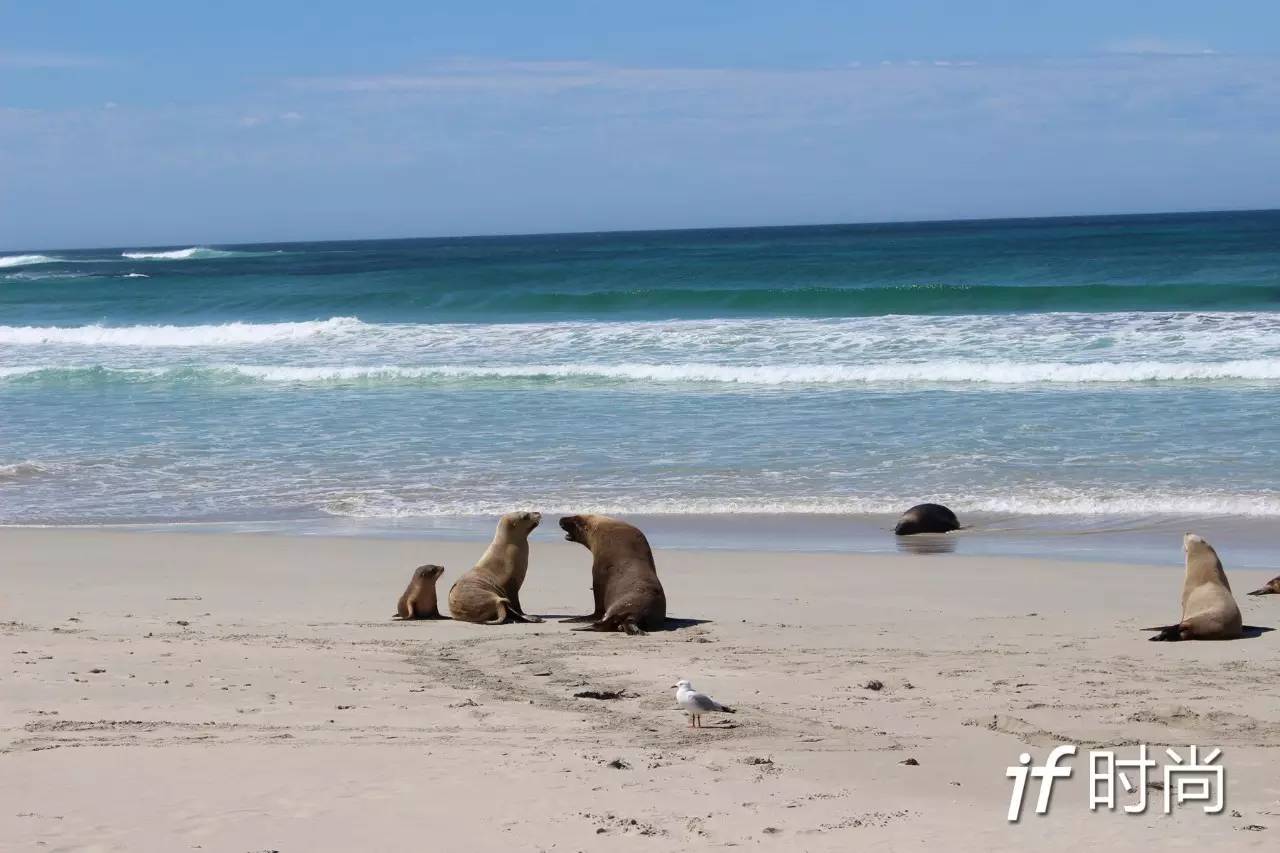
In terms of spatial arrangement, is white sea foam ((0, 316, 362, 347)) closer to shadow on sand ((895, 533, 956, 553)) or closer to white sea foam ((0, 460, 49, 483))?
white sea foam ((0, 460, 49, 483))

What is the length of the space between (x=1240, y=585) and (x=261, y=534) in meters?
7.31

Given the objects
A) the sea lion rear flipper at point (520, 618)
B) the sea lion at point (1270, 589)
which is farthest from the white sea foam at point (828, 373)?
the sea lion rear flipper at point (520, 618)

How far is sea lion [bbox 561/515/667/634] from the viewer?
8000mm

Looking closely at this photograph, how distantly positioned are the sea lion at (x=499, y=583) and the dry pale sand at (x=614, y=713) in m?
0.33

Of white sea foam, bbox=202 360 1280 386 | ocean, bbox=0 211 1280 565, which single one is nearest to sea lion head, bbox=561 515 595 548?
ocean, bbox=0 211 1280 565

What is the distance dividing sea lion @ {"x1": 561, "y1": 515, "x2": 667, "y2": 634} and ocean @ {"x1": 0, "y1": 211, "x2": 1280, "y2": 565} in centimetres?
230

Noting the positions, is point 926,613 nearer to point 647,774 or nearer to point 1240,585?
point 1240,585

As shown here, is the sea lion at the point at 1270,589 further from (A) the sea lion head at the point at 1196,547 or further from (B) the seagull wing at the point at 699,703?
(B) the seagull wing at the point at 699,703

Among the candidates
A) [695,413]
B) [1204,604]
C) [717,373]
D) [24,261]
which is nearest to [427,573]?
[1204,604]

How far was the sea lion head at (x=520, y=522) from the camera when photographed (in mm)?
8781

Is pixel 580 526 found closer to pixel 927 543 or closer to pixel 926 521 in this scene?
pixel 927 543

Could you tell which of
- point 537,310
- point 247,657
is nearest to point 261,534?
point 247,657

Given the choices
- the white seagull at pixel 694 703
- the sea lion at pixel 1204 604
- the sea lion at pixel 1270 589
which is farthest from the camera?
the sea lion at pixel 1270 589

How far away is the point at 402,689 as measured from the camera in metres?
6.29
